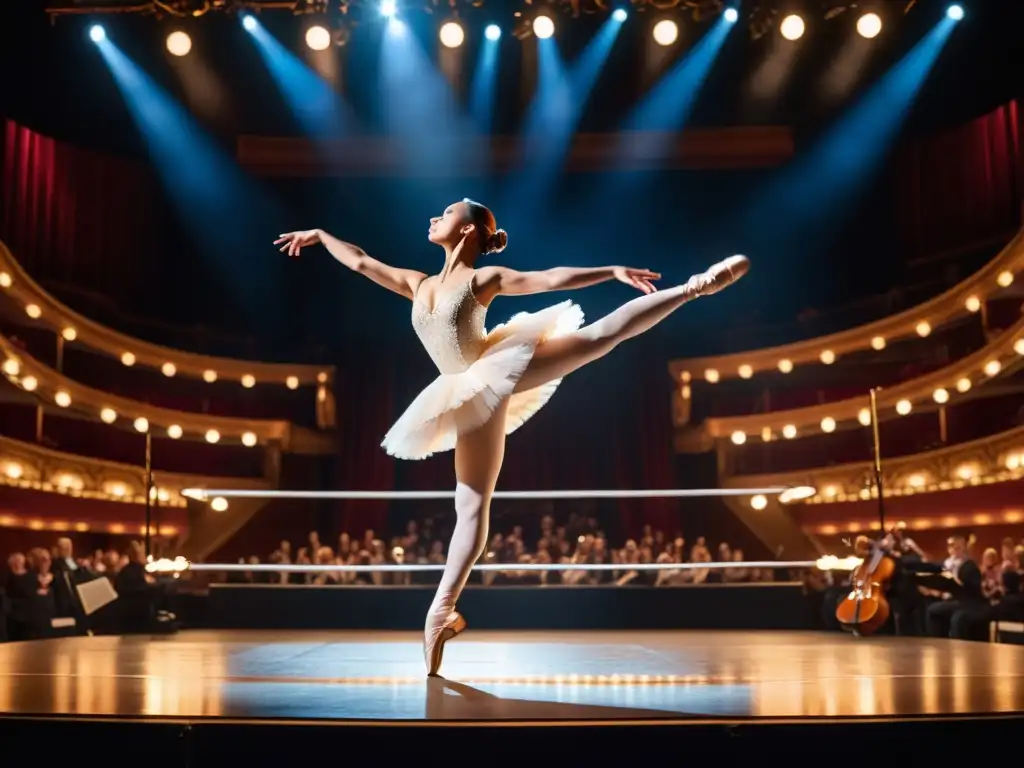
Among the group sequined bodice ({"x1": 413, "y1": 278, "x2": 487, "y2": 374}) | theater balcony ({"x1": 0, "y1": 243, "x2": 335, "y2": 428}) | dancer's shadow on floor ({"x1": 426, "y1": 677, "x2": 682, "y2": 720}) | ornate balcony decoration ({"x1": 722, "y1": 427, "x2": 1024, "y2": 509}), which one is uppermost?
theater balcony ({"x1": 0, "y1": 243, "x2": 335, "y2": 428})

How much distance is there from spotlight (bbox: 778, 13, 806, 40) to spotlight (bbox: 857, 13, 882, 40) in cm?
54

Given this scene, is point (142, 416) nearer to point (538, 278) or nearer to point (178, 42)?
point (178, 42)

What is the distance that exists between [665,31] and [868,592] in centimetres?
554

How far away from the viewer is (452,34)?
9484 mm

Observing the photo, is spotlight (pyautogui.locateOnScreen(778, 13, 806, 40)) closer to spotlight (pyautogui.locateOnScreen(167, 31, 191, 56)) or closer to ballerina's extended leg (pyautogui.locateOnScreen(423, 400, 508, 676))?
spotlight (pyautogui.locateOnScreen(167, 31, 191, 56))

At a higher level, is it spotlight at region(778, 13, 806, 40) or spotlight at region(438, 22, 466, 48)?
spotlight at region(438, 22, 466, 48)

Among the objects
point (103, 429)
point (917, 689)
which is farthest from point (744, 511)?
point (917, 689)

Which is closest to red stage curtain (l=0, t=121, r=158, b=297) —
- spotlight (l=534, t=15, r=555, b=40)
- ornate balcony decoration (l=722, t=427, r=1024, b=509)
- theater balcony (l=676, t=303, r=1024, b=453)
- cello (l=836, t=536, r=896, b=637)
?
spotlight (l=534, t=15, r=555, b=40)

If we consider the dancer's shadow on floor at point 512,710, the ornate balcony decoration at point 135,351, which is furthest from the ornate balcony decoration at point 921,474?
the ornate balcony decoration at point 135,351

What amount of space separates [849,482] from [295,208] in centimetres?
924

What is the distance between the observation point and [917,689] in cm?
273

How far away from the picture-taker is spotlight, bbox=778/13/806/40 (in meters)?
9.20

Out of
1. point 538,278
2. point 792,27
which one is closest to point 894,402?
point 792,27

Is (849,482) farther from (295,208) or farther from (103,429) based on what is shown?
(103,429)
